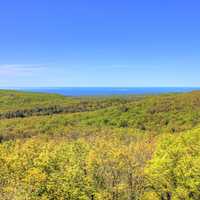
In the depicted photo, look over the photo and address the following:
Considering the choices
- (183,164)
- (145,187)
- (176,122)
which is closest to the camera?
(183,164)

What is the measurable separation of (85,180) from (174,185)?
10858 millimetres

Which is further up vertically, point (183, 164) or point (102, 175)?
point (183, 164)

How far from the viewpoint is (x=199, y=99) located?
134125 mm

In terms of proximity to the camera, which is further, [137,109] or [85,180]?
[137,109]

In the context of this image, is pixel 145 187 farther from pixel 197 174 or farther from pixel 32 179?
pixel 32 179

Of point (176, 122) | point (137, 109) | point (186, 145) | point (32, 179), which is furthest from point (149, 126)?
point (32, 179)

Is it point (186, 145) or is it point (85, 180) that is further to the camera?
point (186, 145)

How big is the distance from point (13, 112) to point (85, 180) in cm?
17671

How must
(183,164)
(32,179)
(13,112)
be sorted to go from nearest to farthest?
(32,179) → (183,164) → (13,112)

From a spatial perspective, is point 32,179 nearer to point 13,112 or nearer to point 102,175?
point 102,175

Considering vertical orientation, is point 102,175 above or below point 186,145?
below

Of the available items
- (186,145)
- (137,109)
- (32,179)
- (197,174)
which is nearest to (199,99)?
(137,109)

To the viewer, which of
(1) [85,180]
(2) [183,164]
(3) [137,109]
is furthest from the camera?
(3) [137,109]

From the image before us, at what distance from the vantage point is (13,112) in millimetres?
196625
